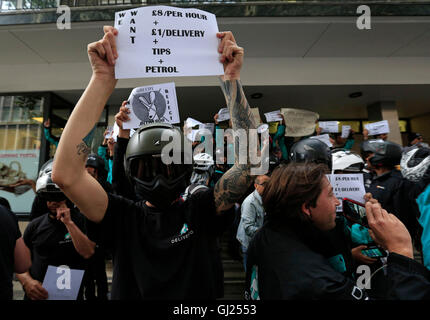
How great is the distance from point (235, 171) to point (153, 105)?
989 millimetres

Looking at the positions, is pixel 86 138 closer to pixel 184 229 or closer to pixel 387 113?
pixel 184 229

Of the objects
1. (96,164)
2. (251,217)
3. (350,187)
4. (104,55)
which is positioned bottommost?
(251,217)

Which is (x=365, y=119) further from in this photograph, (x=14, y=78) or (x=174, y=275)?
(x=14, y=78)

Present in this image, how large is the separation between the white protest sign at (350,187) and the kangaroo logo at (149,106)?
1379 millimetres

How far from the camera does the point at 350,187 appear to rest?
75.6 inches

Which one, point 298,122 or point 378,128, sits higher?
point 298,122

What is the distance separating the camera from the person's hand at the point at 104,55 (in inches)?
48.9

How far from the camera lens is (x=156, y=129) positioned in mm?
1481

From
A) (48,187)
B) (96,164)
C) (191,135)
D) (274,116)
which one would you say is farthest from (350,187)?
(274,116)

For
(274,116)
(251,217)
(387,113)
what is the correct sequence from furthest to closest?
(387,113) → (274,116) → (251,217)

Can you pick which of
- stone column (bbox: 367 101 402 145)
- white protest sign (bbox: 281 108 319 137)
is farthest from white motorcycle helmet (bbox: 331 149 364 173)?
stone column (bbox: 367 101 402 145)

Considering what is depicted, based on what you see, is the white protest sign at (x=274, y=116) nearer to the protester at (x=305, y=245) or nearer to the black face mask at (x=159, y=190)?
the protester at (x=305, y=245)

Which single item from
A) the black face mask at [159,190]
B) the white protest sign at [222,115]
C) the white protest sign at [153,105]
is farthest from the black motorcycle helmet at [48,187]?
the white protest sign at [222,115]

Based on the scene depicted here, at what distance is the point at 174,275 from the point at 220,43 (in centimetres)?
118
